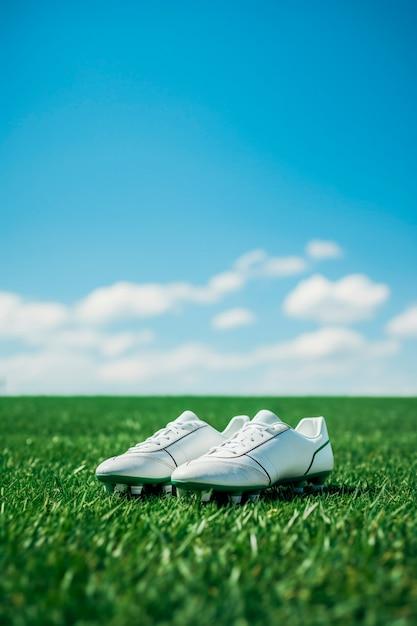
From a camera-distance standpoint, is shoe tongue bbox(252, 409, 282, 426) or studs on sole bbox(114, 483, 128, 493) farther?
shoe tongue bbox(252, 409, 282, 426)

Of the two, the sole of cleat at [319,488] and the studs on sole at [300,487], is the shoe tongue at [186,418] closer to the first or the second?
the studs on sole at [300,487]

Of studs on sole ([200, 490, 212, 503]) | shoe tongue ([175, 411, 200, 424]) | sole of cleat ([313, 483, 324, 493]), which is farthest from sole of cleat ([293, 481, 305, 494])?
studs on sole ([200, 490, 212, 503])

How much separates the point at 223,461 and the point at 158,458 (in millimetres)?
490

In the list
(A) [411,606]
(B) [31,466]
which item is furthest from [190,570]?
(B) [31,466]

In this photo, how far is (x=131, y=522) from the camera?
2.54 m

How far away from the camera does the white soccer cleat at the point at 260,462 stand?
292cm

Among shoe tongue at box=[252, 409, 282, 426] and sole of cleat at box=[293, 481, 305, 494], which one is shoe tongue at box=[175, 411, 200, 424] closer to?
shoe tongue at box=[252, 409, 282, 426]

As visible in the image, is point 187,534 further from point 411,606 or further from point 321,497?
point 321,497

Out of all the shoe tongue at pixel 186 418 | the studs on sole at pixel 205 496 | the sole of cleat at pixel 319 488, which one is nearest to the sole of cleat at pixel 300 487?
the sole of cleat at pixel 319 488

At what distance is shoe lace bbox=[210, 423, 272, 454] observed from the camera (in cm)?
317

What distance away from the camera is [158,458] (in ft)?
10.9

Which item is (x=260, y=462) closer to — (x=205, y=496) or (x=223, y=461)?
(x=223, y=461)

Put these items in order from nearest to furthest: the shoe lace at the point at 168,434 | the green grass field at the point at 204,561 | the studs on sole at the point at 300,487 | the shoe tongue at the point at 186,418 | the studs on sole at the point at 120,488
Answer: the green grass field at the point at 204,561 → the studs on sole at the point at 120,488 → the shoe lace at the point at 168,434 → the studs on sole at the point at 300,487 → the shoe tongue at the point at 186,418

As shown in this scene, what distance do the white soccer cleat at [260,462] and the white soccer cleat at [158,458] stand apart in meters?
0.29
